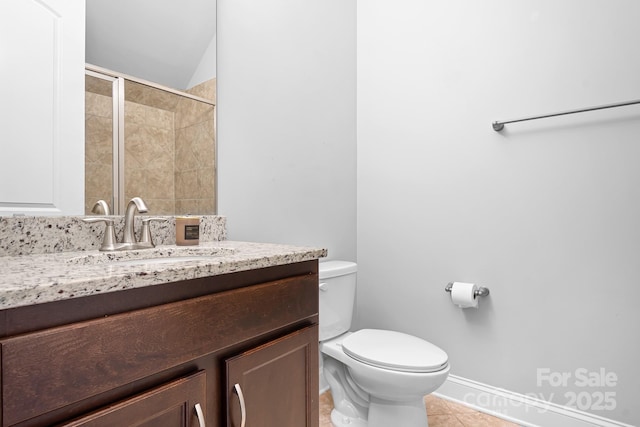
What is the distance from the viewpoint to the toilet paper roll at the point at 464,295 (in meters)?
1.73

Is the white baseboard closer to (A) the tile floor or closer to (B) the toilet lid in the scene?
(A) the tile floor

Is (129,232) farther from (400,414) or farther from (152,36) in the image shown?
(400,414)

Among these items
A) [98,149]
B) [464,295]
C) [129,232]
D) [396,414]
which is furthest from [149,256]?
[464,295]

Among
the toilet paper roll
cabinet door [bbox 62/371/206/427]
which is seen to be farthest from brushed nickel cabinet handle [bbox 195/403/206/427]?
the toilet paper roll

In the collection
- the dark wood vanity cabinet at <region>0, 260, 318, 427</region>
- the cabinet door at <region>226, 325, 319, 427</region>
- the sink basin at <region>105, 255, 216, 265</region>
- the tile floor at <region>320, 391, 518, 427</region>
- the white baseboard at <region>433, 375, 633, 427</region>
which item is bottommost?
the tile floor at <region>320, 391, 518, 427</region>

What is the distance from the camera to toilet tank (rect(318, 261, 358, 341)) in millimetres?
1677

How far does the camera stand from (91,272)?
2.13ft

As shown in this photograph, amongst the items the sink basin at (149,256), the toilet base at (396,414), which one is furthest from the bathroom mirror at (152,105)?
the toilet base at (396,414)

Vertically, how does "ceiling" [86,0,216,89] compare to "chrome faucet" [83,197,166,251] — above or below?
above

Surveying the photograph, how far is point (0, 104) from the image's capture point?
0.90 metres

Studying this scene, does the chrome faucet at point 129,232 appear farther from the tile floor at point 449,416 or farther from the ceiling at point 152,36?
the tile floor at point 449,416

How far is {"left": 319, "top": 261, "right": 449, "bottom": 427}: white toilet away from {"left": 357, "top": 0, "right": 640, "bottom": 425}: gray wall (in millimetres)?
426

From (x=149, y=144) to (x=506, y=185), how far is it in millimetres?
1595

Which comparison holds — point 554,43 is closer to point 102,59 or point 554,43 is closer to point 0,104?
point 102,59
